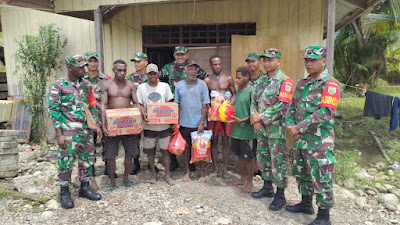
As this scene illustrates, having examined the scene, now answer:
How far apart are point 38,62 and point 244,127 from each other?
5.38 metres

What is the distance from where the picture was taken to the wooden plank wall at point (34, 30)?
6.89 metres

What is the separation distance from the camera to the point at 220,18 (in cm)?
631

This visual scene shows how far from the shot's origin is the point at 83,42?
272 inches

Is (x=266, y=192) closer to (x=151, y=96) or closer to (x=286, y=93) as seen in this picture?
(x=286, y=93)

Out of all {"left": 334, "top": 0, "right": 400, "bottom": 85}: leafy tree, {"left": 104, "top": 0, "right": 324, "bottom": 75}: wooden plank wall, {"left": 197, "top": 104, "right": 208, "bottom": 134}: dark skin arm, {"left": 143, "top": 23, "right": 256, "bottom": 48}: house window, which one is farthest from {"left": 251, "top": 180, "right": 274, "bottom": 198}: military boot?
{"left": 334, "top": 0, "right": 400, "bottom": 85}: leafy tree

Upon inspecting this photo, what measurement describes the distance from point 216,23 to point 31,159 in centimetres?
483

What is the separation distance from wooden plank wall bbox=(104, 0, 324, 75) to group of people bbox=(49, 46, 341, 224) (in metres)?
2.14

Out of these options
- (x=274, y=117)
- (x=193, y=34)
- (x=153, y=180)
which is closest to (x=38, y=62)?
(x=193, y=34)

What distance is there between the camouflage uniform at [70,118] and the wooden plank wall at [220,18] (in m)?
3.26

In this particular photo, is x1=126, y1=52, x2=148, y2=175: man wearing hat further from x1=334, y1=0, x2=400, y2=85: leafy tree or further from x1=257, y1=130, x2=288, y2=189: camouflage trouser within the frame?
x1=334, y1=0, x2=400, y2=85: leafy tree

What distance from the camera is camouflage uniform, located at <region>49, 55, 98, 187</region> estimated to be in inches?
134

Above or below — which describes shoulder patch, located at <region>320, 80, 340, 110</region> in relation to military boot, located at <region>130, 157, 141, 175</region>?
above

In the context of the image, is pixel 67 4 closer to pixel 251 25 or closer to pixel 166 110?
pixel 166 110

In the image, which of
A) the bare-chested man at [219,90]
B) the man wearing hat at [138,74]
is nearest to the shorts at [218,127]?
the bare-chested man at [219,90]
